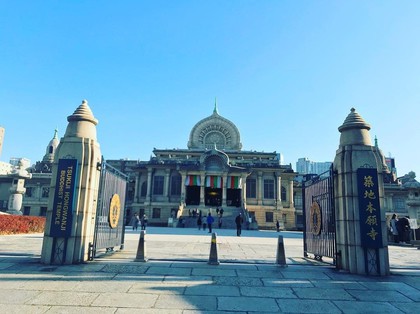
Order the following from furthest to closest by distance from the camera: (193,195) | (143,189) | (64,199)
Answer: (143,189) < (193,195) < (64,199)

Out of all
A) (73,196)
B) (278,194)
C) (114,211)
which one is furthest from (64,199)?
(278,194)

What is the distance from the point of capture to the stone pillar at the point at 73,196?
811 cm

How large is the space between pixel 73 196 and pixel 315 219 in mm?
7487

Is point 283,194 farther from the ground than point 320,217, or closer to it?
farther from the ground

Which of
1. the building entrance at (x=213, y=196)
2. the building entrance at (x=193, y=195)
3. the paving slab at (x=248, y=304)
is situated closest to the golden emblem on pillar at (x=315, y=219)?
the paving slab at (x=248, y=304)

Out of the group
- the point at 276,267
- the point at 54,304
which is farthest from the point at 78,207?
the point at 276,267

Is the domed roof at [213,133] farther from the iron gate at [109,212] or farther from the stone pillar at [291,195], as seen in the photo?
the iron gate at [109,212]

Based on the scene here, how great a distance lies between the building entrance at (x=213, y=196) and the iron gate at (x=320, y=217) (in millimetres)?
35304

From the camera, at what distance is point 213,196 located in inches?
1857

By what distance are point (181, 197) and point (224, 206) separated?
21.5 ft

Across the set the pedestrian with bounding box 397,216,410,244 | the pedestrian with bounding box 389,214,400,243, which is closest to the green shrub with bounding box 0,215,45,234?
the pedestrian with bounding box 389,214,400,243

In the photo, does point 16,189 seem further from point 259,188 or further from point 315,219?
point 259,188

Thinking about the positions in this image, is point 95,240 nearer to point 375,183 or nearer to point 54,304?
point 54,304

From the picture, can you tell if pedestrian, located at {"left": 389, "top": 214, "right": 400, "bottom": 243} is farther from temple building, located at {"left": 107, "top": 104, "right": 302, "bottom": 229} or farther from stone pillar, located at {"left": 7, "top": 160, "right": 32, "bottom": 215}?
stone pillar, located at {"left": 7, "top": 160, "right": 32, "bottom": 215}
